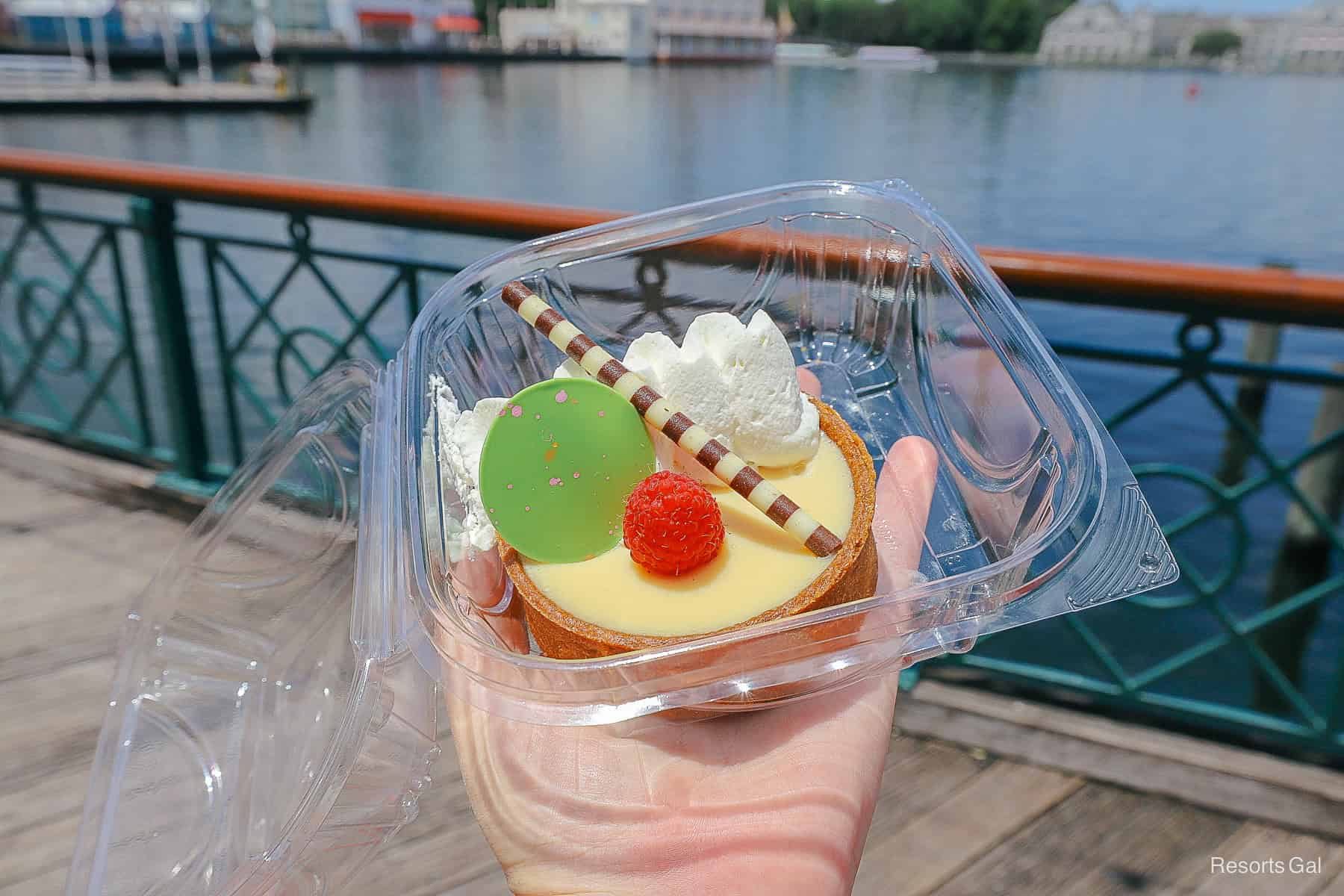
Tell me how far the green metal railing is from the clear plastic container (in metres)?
0.51

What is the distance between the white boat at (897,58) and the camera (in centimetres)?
4594

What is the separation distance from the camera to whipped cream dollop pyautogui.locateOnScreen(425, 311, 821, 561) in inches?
39.8

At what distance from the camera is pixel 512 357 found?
3.86ft

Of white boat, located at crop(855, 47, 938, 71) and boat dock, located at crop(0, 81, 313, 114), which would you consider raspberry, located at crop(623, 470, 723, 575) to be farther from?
white boat, located at crop(855, 47, 938, 71)

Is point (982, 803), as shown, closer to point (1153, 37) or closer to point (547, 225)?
point (547, 225)

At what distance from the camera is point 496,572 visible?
99 centimetres

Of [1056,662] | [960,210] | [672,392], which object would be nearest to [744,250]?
[672,392]

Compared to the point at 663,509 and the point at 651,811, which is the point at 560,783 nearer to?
the point at 651,811

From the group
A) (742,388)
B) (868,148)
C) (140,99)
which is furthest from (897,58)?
(742,388)

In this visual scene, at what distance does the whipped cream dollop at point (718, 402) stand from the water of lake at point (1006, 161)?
4186 mm

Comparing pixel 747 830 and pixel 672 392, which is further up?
pixel 672 392

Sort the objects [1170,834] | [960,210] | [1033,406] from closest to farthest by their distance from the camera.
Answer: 1. [1033,406]
2. [1170,834]
3. [960,210]

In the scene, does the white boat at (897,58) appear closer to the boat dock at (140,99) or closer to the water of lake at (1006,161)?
the water of lake at (1006,161)

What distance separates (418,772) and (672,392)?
1.63 feet
